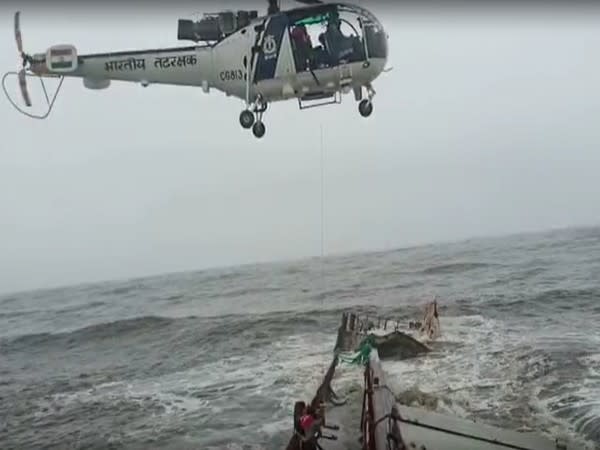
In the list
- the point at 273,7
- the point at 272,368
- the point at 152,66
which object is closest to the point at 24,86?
the point at 152,66

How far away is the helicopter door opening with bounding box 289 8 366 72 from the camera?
1083 cm

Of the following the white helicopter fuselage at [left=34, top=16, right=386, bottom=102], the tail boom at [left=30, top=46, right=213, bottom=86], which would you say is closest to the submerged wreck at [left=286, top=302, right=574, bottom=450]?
the white helicopter fuselage at [left=34, top=16, right=386, bottom=102]

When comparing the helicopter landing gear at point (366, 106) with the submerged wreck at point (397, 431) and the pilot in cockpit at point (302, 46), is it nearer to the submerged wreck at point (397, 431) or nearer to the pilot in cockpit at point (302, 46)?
the pilot in cockpit at point (302, 46)

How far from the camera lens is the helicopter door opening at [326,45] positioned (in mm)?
10828

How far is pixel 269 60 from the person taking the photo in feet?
35.6

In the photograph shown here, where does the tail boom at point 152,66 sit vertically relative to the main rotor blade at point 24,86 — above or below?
above

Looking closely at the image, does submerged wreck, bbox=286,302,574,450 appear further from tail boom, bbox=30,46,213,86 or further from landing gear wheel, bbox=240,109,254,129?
tail boom, bbox=30,46,213,86

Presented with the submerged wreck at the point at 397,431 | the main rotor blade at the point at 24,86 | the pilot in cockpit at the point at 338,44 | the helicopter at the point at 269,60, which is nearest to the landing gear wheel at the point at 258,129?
the helicopter at the point at 269,60

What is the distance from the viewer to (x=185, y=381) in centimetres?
1914

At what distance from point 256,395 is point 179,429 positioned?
2.42 meters

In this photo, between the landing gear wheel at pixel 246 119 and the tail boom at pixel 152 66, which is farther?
the tail boom at pixel 152 66

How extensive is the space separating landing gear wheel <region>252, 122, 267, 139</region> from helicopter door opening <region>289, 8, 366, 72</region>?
1.24 m

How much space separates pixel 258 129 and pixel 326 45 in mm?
1990

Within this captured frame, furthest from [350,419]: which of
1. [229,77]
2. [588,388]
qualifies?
[229,77]
